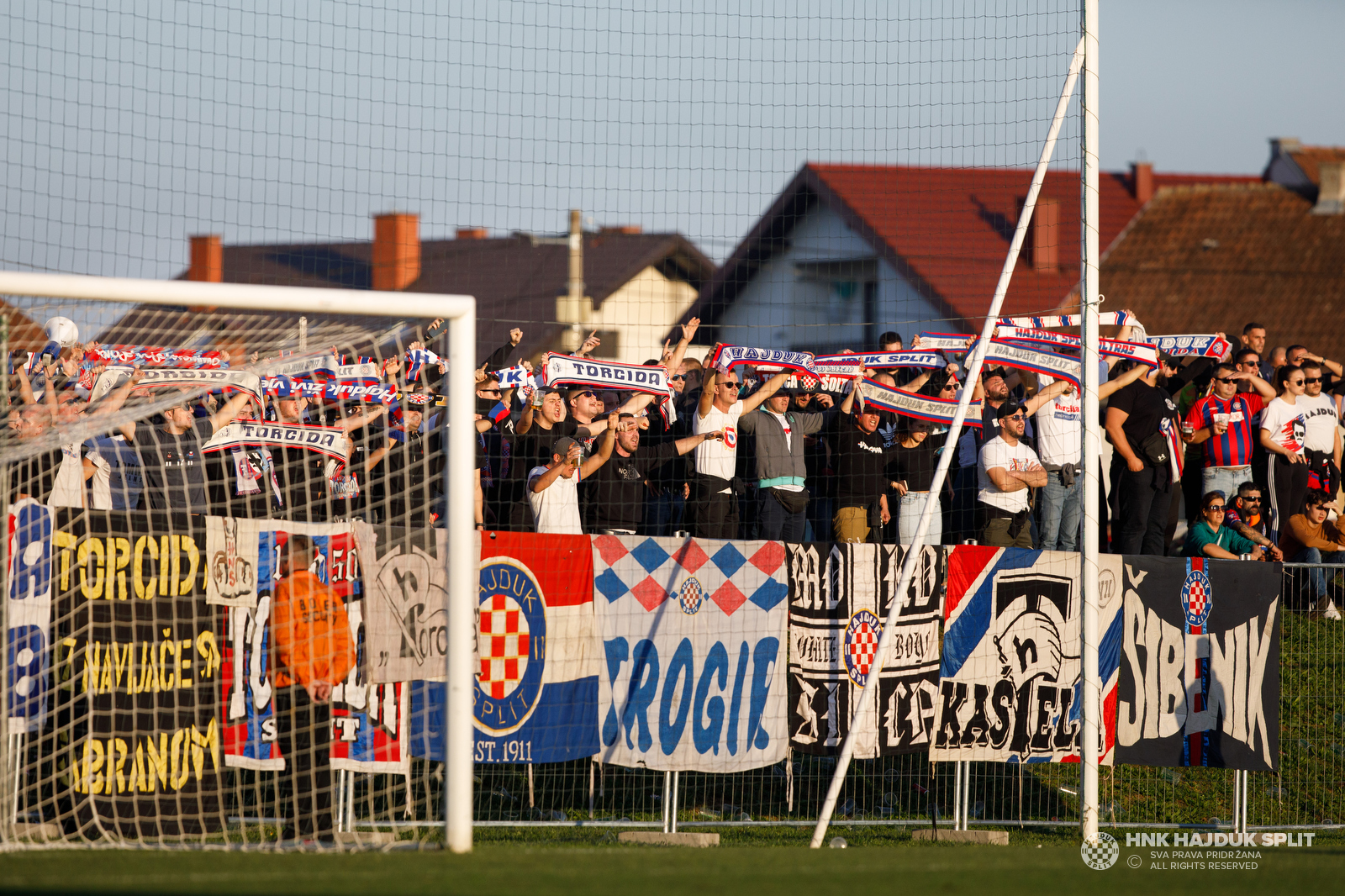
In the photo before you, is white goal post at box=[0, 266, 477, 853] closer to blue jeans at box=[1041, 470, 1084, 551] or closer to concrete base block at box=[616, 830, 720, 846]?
concrete base block at box=[616, 830, 720, 846]

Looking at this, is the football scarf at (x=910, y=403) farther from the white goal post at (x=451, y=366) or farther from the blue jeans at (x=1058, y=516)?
the white goal post at (x=451, y=366)

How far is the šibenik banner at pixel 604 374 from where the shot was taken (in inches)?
375

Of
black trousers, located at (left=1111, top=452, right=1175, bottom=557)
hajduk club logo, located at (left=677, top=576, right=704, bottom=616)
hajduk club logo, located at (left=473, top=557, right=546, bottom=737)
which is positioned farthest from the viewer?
black trousers, located at (left=1111, top=452, right=1175, bottom=557)

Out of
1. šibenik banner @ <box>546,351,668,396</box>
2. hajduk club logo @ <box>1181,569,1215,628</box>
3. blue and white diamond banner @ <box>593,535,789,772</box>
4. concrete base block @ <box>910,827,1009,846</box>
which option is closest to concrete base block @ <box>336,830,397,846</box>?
blue and white diamond banner @ <box>593,535,789,772</box>

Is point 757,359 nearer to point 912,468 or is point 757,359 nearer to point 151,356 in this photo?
point 912,468

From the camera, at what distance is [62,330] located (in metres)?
7.29

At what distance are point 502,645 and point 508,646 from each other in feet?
0.11

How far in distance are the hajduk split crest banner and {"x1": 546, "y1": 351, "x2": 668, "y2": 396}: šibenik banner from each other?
A: 2.62 m

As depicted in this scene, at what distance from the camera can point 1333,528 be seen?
11586mm

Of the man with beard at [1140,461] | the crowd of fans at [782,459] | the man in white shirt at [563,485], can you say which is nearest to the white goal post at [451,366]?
the crowd of fans at [782,459]

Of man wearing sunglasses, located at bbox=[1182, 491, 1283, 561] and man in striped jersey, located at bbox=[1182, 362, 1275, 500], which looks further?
man in striped jersey, located at bbox=[1182, 362, 1275, 500]

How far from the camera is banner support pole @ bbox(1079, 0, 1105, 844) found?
755 cm

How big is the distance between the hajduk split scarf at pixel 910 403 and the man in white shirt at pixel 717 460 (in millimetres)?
888

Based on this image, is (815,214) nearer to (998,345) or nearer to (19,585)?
(998,345)
